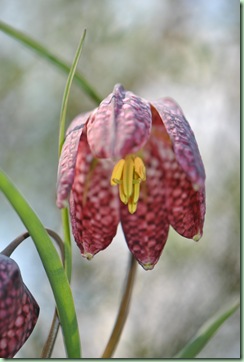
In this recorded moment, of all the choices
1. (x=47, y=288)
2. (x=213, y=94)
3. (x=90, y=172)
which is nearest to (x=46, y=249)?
(x=90, y=172)

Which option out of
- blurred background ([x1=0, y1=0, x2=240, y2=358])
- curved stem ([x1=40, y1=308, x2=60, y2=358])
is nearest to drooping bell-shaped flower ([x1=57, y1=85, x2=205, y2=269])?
curved stem ([x1=40, y1=308, x2=60, y2=358])

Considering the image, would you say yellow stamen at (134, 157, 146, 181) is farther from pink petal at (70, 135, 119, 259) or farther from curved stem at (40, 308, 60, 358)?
curved stem at (40, 308, 60, 358)

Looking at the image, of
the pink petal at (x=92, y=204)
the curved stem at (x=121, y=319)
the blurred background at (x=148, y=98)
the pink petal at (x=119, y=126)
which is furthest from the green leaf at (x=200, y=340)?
the blurred background at (x=148, y=98)

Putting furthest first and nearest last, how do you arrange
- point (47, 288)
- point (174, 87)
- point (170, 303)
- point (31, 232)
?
point (174, 87) → point (170, 303) → point (47, 288) → point (31, 232)

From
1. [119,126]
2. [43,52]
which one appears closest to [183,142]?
[119,126]

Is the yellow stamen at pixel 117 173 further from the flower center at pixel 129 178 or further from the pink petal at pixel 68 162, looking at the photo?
the pink petal at pixel 68 162

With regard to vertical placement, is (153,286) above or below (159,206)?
below

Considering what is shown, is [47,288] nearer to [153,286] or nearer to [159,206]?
[153,286]
